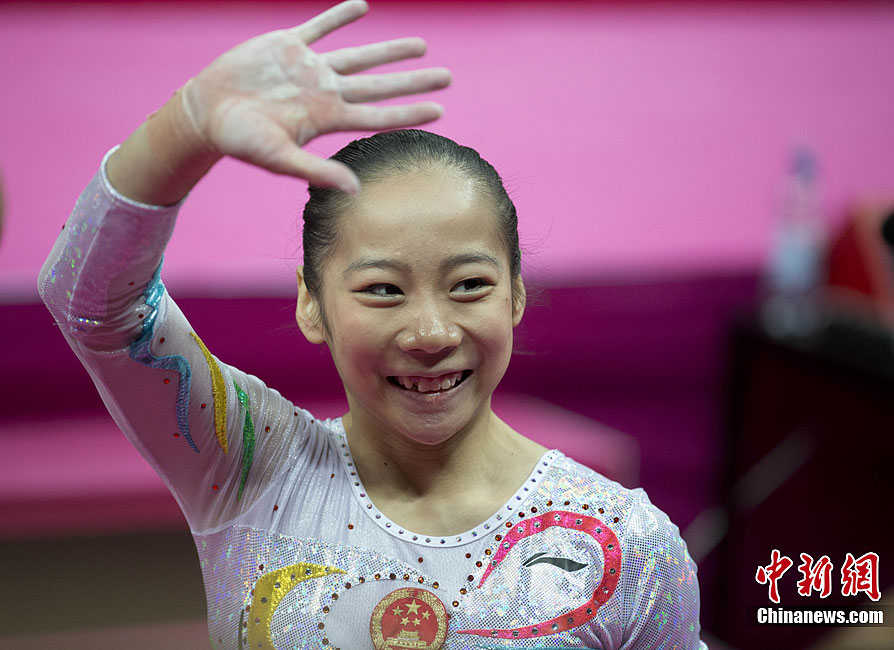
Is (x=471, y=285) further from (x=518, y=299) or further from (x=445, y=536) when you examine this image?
(x=445, y=536)

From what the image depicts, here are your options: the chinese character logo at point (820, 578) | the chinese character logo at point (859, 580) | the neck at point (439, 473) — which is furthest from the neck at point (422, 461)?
the chinese character logo at point (859, 580)

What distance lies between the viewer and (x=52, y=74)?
251cm

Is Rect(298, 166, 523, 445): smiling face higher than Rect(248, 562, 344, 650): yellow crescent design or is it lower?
higher

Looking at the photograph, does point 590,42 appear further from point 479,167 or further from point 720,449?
point 479,167

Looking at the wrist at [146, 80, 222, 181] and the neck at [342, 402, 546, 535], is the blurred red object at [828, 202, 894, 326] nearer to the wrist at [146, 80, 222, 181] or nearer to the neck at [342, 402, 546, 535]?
the neck at [342, 402, 546, 535]

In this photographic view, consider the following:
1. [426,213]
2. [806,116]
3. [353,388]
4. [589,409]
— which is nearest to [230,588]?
[353,388]

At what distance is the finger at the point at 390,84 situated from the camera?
30.6 inches

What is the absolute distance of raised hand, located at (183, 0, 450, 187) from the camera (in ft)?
2.50

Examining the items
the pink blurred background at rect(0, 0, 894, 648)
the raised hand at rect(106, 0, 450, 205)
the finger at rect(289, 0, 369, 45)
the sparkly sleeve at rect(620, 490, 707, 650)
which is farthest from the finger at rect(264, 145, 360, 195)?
the pink blurred background at rect(0, 0, 894, 648)

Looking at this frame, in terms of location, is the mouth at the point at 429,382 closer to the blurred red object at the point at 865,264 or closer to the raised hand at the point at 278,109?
the raised hand at the point at 278,109

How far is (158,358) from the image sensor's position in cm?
90

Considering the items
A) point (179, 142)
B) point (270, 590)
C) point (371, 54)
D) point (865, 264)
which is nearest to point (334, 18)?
point (371, 54)

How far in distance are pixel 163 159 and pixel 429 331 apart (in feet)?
0.82

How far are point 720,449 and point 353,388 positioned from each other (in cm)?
203
